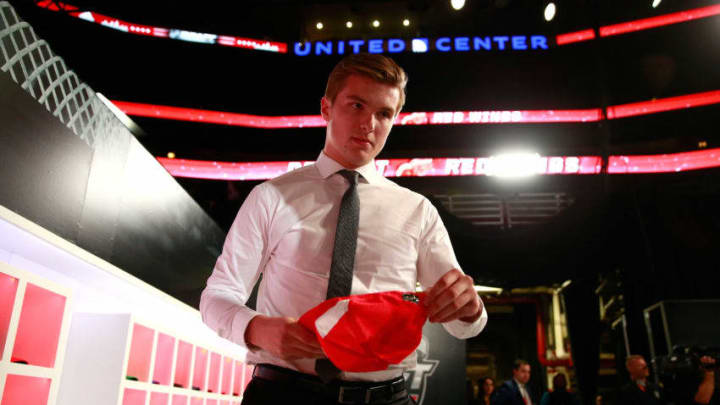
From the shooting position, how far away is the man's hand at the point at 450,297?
0.89 metres

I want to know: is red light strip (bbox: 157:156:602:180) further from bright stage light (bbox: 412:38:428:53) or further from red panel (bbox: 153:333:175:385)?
red panel (bbox: 153:333:175:385)

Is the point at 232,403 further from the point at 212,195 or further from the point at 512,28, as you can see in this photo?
the point at 512,28

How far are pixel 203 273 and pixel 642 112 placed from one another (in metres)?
6.89

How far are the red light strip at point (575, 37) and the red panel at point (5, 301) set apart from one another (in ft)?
29.9

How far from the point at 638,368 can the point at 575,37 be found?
21.0ft

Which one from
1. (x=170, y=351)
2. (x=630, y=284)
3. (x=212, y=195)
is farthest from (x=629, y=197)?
(x=170, y=351)

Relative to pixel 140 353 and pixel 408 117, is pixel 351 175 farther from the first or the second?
pixel 408 117

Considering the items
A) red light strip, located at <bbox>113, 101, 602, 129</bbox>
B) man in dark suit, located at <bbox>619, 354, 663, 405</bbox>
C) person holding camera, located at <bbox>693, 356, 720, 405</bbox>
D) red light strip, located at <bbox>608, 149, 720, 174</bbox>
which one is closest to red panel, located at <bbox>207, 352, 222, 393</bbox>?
man in dark suit, located at <bbox>619, 354, 663, 405</bbox>

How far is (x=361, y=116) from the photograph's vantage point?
46.3 inches

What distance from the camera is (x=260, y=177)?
7789mm

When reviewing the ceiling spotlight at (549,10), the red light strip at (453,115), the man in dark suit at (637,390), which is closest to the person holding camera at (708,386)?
the man in dark suit at (637,390)

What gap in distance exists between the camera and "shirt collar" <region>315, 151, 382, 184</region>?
4.12ft

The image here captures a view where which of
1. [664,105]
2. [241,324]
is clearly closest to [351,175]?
[241,324]

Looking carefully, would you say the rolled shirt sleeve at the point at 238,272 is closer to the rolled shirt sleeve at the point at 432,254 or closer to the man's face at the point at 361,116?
the man's face at the point at 361,116
